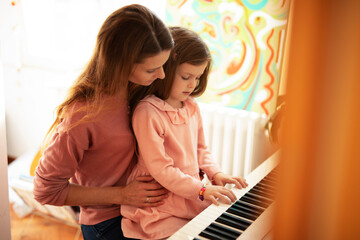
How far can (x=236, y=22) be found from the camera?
266 cm

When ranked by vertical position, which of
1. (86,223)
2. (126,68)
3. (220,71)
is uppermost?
(126,68)

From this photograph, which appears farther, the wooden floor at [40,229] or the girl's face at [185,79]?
the wooden floor at [40,229]

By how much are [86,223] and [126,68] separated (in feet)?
1.94

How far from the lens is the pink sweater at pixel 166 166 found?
1284 millimetres

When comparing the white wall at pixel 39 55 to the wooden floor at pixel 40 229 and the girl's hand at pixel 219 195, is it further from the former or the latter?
the girl's hand at pixel 219 195

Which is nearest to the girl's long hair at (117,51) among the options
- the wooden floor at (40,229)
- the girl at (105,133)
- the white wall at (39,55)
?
the girl at (105,133)

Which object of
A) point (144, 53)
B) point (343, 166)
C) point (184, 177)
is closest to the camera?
point (343, 166)

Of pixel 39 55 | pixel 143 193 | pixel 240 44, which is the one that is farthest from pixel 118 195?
pixel 39 55

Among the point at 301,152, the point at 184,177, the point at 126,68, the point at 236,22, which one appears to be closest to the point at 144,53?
the point at 126,68

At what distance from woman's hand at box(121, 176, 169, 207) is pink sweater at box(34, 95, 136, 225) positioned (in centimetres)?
9

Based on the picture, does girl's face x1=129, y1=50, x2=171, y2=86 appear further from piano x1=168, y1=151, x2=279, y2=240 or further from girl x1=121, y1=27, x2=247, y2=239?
piano x1=168, y1=151, x2=279, y2=240

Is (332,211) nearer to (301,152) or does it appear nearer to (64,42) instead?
(301,152)

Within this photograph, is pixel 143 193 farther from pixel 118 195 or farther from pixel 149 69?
pixel 149 69

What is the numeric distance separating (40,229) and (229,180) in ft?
Result: 6.34
